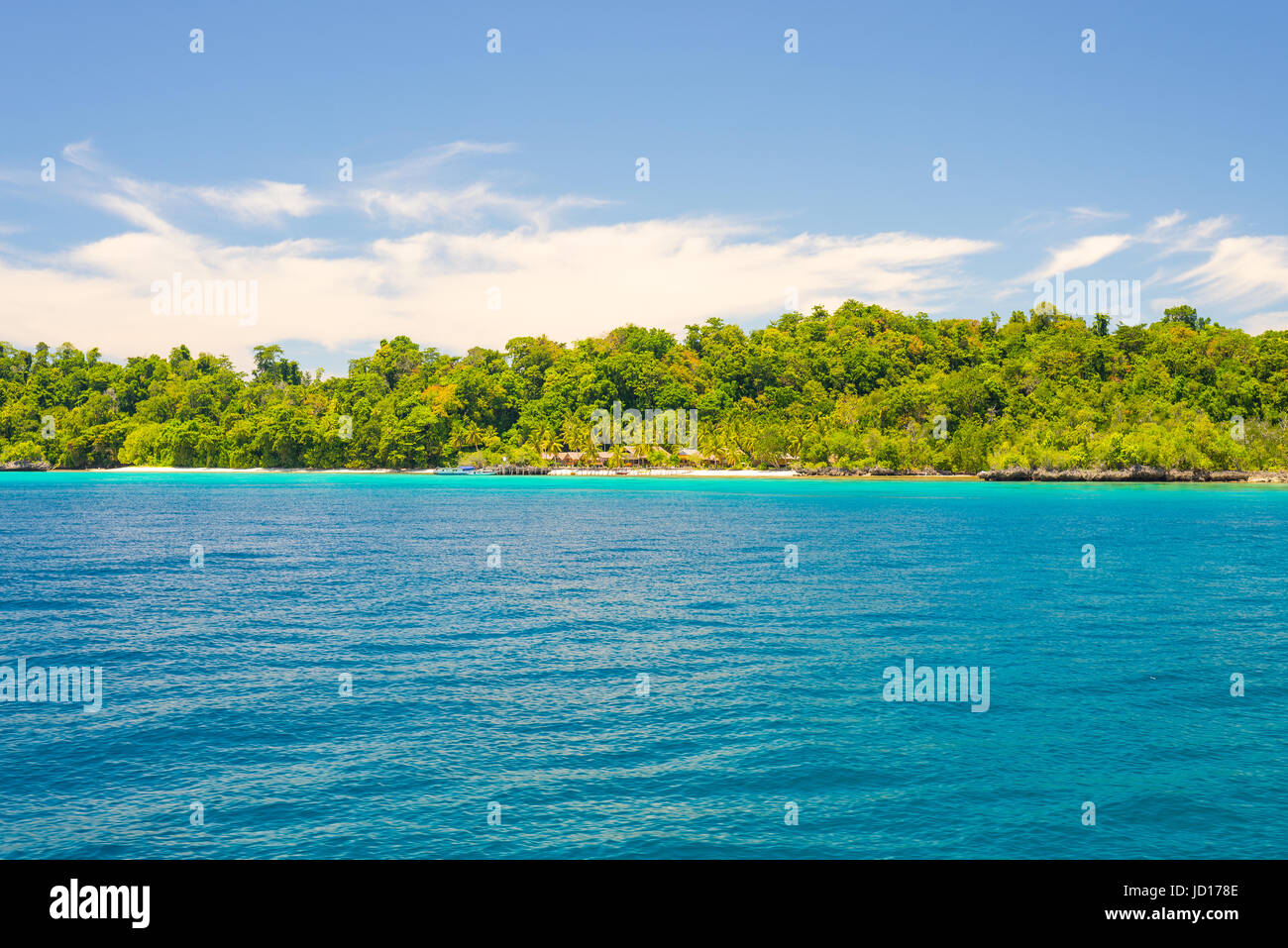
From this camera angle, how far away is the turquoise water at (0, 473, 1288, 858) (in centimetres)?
1645

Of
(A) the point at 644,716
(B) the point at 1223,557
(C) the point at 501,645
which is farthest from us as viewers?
(B) the point at 1223,557

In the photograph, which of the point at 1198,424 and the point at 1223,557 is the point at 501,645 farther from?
the point at 1198,424

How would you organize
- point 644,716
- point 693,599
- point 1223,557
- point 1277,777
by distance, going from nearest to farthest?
point 1277,777
point 644,716
point 693,599
point 1223,557

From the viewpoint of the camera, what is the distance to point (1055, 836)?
16.4m

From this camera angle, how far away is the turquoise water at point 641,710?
16453 millimetres

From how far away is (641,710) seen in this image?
23.5 m

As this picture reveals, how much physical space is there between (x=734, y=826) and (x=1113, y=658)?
19.6 metres

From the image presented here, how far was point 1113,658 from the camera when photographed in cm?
3016
